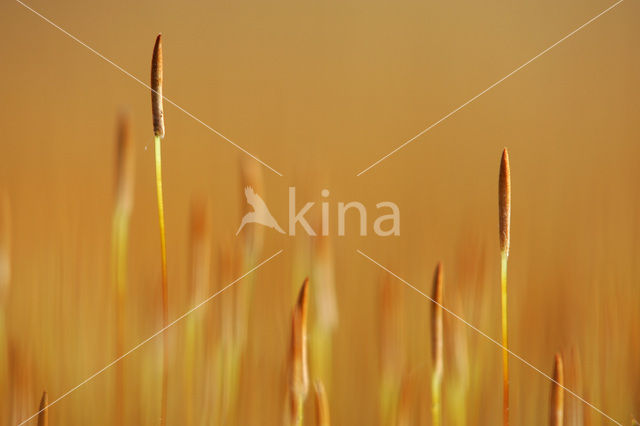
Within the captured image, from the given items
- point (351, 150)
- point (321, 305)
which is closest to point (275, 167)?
point (351, 150)

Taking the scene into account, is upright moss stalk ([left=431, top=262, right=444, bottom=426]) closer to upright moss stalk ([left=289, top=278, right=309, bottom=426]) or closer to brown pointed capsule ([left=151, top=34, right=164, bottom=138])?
upright moss stalk ([left=289, top=278, right=309, bottom=426])

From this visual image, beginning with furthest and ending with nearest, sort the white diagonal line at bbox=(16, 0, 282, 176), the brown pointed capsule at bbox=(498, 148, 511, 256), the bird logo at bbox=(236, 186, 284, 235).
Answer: the white diagonal line at bbox=(16, 0, 282, 176), the bird logo at bbox=(236, 186, 284, 235), the brown pointed capsule at bbox=(498, 148, 511, 256)

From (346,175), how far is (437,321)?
27 centimetres

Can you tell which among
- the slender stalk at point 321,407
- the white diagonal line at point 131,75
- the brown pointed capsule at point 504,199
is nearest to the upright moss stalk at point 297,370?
the slender stalk at point 321,407

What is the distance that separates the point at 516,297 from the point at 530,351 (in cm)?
6

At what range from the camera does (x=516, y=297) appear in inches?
21.7

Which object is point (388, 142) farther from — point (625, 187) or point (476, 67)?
point (625, 187)

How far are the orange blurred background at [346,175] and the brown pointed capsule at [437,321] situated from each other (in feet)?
0.40

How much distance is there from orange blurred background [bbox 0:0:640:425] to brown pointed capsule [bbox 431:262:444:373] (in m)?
0.12

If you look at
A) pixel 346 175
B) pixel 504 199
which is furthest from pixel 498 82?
pixel 504 199

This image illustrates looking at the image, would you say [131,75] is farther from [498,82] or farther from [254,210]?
[498,82]

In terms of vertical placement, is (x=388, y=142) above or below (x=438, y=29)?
below

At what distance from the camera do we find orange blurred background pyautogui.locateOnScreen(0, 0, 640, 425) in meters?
0.48

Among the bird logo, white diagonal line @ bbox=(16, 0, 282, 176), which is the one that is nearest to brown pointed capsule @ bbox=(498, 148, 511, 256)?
the bird logo
